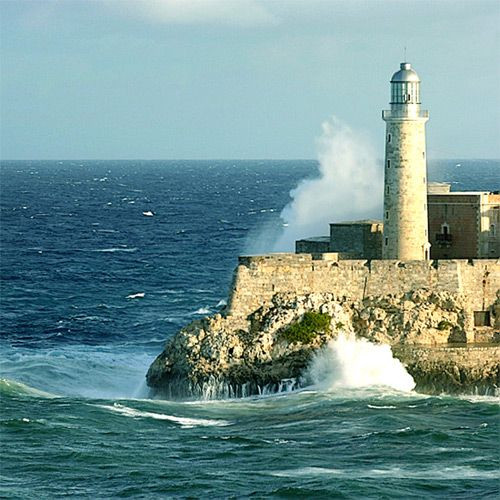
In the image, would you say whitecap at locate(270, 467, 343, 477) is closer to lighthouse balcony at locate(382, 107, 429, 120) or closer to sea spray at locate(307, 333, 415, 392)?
sea spray at locate(307, 333, 415, 392)

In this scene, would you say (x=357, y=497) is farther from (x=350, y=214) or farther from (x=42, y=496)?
(x=350, y=214)

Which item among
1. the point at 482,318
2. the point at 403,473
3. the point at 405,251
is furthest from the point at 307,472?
the point at 405,251

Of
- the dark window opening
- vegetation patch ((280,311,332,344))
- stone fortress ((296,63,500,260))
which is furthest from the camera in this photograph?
stone fortress ((296,63,500,260))

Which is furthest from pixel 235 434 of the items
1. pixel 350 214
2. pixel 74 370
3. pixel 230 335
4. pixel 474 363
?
pixel 350 214

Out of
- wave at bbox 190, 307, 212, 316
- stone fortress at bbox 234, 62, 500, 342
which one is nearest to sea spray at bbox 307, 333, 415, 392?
stone fortress at bbox 234, 62, 500, 342

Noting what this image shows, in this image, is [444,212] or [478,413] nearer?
[478,413]

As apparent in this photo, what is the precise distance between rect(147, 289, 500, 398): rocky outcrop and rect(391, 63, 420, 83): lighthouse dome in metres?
6.99

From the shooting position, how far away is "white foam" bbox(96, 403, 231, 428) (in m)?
39.0

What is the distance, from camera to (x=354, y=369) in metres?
42.4

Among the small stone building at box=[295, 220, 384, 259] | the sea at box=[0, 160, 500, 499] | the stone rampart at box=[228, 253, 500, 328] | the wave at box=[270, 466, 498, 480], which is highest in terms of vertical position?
the small stone building at box=[295, 220, 384, 259]

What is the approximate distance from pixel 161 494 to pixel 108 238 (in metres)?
70.2

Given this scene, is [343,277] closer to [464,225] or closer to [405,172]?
[405,172]

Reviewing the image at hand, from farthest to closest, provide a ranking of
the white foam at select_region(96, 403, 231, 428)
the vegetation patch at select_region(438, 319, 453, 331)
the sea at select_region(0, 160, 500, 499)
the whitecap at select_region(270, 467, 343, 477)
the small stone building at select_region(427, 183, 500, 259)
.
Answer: the small stone building at select_region(427, 183, 500, 259) → the vegetation patch at select_region(438, 319, 453, 331) → the white foam at select_region(96, 403, 231, 428) → the whitecap at select_region(270, 467, 343, 477) → the sea at select_region(0, 160, 500, 499)

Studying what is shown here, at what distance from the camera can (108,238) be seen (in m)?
101
